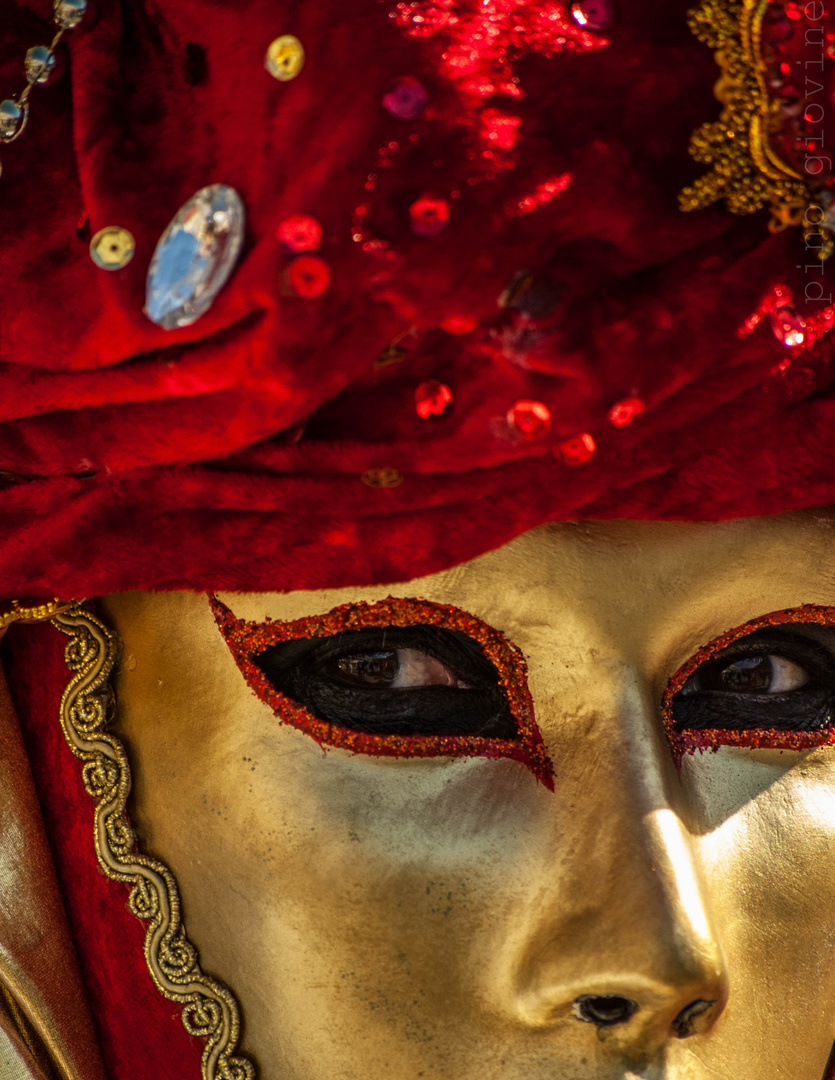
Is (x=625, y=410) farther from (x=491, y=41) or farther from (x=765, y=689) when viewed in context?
(x=765, y=689)

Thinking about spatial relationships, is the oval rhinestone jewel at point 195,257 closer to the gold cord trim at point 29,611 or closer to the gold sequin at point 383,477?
the gold sequin at point 383,477

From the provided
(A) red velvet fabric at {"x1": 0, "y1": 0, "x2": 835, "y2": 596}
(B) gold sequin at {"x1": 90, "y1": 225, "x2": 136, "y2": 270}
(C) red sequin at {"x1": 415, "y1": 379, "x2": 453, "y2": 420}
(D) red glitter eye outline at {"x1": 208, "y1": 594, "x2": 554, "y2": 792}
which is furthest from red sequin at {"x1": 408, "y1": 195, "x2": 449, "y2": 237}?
(D) red glitter eye outline at {"x1": 208, "y1": 594, "x2": 554, "y2": 792}

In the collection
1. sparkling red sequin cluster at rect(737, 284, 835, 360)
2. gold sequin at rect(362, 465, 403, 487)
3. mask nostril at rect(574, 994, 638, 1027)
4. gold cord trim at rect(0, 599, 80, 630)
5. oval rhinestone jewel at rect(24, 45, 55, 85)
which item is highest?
oval rhinestone jewel at rect(24, 45, 55, 85)

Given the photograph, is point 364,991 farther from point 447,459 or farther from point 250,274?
point 250,274

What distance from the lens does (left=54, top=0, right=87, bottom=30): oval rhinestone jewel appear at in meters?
1.04

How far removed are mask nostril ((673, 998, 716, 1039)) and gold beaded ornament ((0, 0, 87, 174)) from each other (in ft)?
3.23

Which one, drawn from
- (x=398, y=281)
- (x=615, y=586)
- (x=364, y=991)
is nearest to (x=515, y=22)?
(x=398, y=281)

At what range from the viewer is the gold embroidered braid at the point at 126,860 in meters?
1.18

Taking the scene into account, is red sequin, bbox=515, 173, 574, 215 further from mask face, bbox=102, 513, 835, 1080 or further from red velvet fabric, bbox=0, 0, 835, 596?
mask face, bbox=102, 513, 835, 1080

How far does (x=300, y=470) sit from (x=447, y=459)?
130 millimetres

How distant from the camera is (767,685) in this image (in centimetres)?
129

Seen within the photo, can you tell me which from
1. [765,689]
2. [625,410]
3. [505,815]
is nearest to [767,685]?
[765,689]

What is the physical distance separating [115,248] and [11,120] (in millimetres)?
A: 184

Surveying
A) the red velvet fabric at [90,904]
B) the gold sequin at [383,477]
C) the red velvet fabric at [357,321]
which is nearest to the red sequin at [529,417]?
the red velvet fabric at [357,321]
